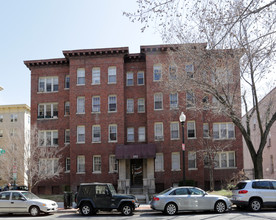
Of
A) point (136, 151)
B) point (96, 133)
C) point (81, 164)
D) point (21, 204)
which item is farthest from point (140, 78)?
point (21, 204)

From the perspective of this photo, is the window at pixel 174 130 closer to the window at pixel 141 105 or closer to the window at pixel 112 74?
the window at pixel 141 105

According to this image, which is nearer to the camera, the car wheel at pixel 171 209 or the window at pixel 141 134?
the car wheel at pixel 171 209

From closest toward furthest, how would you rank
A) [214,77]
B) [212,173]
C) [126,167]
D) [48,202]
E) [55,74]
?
[48,202] → [214,77] → [212,173] → [126,167] → [55,74]

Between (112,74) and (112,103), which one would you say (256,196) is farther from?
(112,74)

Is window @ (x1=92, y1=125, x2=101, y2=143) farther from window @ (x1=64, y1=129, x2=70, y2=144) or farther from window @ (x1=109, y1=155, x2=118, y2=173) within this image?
window @ (x1=64, y1=129, x2=70, y2=144)

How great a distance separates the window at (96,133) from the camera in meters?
33.4

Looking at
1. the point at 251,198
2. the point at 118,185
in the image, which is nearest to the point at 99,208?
the point at 251,198

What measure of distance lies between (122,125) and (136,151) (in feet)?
10.8

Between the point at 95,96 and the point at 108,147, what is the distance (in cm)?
538

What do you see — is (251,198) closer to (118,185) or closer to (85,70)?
(118,185)

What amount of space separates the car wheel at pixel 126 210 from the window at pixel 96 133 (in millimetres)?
16162

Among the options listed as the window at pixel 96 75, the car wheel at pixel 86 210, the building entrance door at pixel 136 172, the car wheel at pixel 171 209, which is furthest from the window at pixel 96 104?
the car wheel at pixel 171 209

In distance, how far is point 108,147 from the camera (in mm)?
32906

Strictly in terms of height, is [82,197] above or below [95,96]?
below
